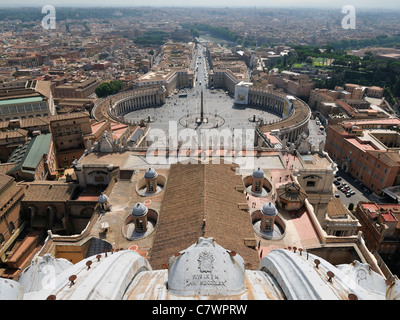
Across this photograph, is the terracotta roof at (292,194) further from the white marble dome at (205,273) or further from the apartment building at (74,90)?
the apartment building at (74,90)

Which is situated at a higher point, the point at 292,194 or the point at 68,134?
the point at 292,194

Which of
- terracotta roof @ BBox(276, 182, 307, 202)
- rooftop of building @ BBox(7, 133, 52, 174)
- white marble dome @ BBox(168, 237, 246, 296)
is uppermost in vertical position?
white marble dome @ BBox(168, 237, 246, 296)

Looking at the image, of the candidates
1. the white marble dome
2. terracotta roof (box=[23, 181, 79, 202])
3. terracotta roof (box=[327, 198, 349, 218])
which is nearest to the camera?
the white marble dome

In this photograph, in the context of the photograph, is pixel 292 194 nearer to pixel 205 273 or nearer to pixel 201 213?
pixel 201 213

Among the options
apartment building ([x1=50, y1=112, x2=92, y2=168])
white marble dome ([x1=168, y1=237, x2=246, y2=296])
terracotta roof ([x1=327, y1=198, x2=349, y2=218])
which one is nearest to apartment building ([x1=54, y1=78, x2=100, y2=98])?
apartment building ([x1=50, y1=112, x2=92, y2=168])

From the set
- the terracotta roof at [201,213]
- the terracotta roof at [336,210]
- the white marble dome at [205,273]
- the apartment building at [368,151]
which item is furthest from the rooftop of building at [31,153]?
the apartment building at [368,151]

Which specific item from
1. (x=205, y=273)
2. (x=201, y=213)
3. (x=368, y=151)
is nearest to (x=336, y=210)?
(x=201, y=213)

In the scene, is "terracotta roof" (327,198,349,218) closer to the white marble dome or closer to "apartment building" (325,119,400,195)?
"apartment building" (325,119,400,195)
